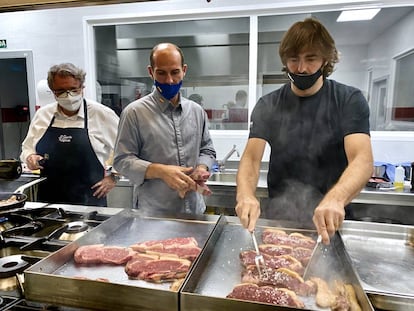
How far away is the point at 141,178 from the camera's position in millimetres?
1702

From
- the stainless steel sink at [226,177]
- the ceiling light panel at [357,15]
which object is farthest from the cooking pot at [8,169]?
the ceiling light panel at [357,15]

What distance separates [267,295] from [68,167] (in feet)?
5.70

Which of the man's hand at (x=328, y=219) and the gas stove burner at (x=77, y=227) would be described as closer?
the man's hand at (x=328, y=219)

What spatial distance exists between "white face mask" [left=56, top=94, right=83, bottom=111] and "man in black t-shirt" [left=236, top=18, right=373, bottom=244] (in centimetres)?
123

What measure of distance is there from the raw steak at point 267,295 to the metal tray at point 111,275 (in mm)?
195

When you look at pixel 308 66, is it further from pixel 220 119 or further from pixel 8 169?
pixel 220 119

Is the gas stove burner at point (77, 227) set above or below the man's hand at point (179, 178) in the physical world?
below

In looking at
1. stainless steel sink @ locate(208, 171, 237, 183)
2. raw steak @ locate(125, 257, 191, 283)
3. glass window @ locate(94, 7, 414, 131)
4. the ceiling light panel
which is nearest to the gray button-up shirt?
raw steak @ locate(125, 257, 191, 283)

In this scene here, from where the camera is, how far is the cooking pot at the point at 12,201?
1.51 meters

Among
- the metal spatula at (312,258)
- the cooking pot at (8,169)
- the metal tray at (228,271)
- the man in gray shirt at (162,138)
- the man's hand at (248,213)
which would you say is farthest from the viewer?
the man in gray shirt at (162,138)

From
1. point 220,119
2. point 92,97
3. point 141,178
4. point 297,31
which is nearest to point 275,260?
point 141,178

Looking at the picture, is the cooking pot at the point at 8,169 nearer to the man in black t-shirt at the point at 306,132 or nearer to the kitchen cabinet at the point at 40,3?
the kitchen cabinet at the point at 40,3

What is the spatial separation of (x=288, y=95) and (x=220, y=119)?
2.00m

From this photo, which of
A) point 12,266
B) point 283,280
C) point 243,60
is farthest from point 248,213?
point 243,60
